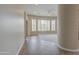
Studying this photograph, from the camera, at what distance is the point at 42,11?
1972mm

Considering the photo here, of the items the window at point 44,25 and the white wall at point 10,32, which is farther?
the window at point 44,25

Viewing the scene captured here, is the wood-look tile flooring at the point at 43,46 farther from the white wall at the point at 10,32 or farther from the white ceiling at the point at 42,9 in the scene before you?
the white ceiling at the point at 42,9

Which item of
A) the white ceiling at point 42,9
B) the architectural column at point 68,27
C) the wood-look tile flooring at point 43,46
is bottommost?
the wood-look tile flooring at point 43,46

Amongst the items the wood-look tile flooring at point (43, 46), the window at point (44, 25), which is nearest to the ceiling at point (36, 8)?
the window at point (44, 25)

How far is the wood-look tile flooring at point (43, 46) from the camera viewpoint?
1961 mm

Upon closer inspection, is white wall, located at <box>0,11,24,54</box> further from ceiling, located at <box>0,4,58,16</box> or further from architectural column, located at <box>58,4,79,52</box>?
architectural column, located at <box>58,4,79,52</box>

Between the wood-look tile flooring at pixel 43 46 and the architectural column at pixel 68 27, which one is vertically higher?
the architectural column at pixel 68 27

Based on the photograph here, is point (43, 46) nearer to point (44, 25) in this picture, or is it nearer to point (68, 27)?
point (44, 25)

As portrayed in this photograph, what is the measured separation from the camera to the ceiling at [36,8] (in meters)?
1.91

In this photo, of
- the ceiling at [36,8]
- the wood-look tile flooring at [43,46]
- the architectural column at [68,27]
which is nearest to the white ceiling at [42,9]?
the ceiling at [36,8]

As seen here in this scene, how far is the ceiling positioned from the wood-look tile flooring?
1.18ft

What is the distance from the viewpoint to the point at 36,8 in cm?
195

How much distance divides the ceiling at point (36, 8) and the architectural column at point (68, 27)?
12cm
